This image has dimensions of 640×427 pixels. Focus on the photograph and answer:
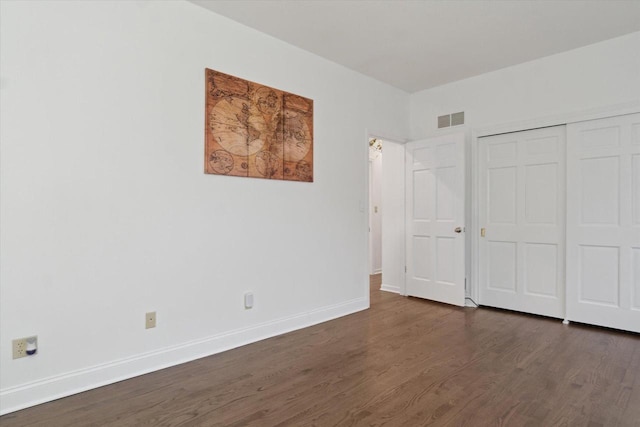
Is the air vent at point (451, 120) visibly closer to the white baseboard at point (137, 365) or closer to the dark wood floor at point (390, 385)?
the dark wood floor at point (390, 385)

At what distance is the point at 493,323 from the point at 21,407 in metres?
3.88

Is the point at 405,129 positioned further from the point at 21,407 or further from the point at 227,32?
the point at 21,407

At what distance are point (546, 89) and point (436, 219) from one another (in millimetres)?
1841

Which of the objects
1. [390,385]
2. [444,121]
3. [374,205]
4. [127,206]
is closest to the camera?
[390,385]

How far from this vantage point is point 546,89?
3.93 metres

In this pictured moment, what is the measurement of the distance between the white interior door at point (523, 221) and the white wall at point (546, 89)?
0.88ft

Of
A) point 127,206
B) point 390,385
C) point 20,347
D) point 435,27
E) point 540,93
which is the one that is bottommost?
point 390,385

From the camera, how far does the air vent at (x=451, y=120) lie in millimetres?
4613

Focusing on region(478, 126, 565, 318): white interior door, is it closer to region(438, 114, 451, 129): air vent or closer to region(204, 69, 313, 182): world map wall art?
region(438, 114, 451, 129): air vent

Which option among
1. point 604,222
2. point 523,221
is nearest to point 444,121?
point 523,221

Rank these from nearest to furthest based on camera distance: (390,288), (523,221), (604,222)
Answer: (604,222), (523,221), (390,288)

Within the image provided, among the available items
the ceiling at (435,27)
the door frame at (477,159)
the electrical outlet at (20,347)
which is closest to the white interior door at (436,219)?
the door frame at (477,159)

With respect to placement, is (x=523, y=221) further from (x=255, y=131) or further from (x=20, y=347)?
(x=20, y=347)

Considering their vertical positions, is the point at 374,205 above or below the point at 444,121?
below
